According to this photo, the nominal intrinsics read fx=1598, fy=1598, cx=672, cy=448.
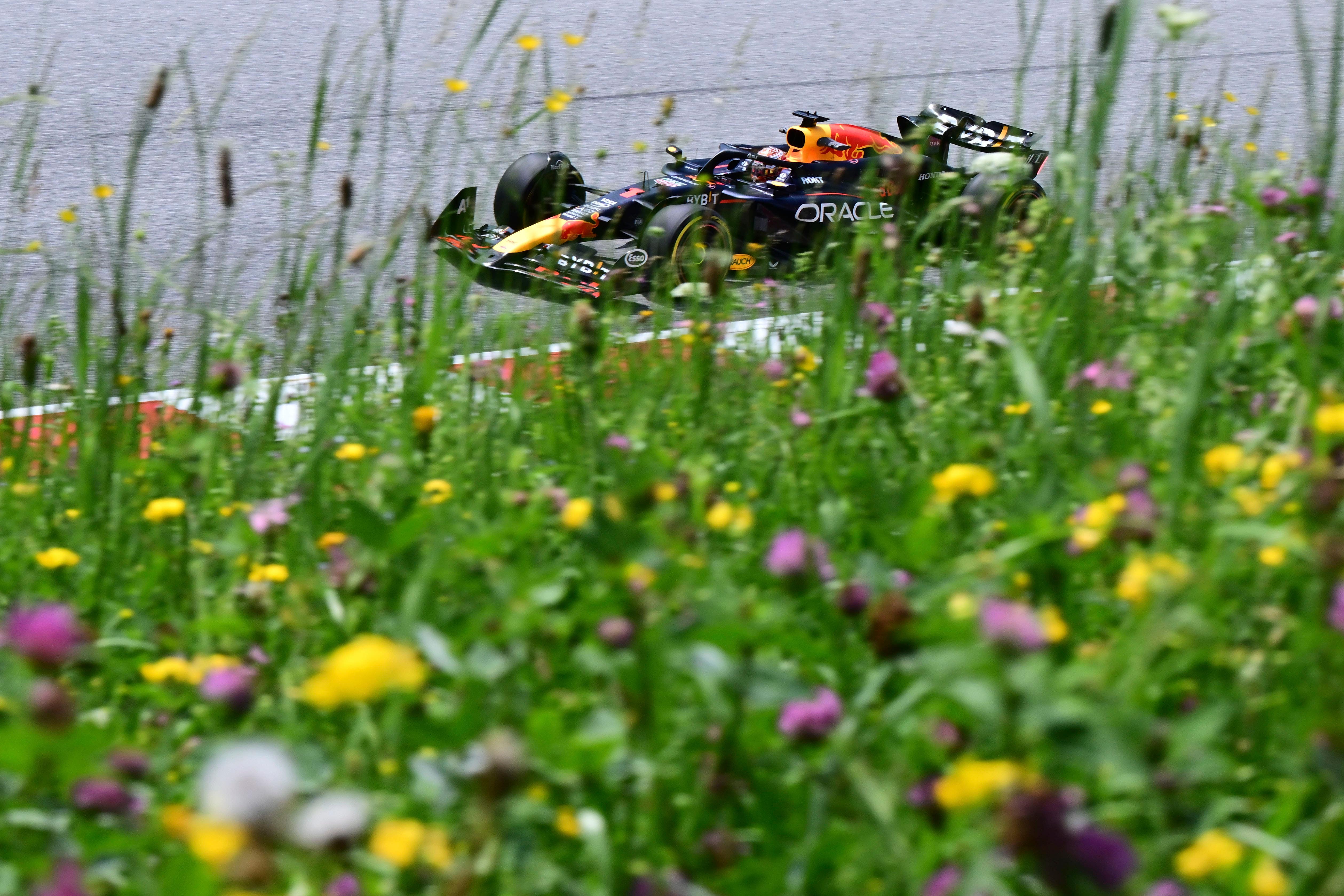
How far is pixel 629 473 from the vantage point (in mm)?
2193

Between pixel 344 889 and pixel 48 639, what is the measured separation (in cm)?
32

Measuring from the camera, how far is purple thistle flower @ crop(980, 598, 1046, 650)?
1187 mm

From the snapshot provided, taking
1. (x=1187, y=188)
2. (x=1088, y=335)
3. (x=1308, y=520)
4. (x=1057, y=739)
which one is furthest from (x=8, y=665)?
(x=1187, y=188)

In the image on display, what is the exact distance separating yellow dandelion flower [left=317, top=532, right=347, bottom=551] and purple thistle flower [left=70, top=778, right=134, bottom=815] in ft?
2.19

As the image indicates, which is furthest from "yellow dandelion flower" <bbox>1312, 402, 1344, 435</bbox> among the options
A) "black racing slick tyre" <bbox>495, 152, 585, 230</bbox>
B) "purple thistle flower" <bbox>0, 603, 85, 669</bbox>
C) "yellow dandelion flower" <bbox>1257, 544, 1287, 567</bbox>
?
"black racing slick tyre" <bbox>495, 152, 585, 230</bbox>

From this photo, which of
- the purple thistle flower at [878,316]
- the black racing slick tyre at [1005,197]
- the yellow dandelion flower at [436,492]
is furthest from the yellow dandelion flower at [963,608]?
the black racing slick tyre at [1005,197]

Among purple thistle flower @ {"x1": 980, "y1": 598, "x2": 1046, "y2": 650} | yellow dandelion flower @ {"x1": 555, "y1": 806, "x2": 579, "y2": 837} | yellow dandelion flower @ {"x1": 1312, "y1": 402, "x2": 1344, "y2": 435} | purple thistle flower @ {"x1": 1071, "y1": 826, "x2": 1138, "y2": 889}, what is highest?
yellow dandelion flower @ {"x1": 1312, "y1": 402, "x2": 1344, "y2": 435}

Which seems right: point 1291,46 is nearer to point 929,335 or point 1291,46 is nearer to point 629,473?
point 929,335

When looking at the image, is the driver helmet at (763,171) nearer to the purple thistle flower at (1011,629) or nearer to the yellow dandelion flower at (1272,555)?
the yellow dandelion flower at (1272,555)

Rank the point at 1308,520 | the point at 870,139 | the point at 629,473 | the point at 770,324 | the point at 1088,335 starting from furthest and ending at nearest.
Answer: the point at 870,139 < the point at 770,324 < the point at 1088,335 < the point at 629,473 < the point at 1308,520

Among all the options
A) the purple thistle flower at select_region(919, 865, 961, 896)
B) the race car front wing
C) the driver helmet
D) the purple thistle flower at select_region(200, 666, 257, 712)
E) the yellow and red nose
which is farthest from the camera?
the driver helmet

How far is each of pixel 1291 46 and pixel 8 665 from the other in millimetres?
10243

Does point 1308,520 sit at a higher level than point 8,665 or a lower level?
higher

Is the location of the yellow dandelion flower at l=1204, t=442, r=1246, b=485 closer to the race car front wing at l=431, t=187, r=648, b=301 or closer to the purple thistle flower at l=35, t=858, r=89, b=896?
the purple thistle flower at l=35, t=858, r=89, b=896
